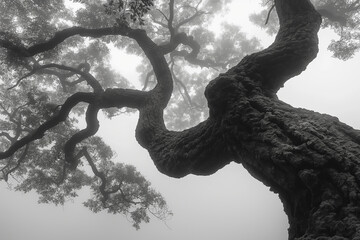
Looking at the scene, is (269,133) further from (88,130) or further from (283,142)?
(88,130)

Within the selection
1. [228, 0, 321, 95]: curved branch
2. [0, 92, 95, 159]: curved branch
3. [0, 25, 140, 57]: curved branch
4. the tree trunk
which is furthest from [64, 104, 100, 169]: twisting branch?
[228, 0, 321, 95]: curved branch

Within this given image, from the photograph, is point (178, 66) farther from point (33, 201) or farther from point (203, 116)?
point (33, 201)

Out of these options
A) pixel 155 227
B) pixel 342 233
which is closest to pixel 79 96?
pixel 342 233

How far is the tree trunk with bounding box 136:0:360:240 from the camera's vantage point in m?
2.23

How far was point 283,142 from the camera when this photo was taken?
9.53 ft

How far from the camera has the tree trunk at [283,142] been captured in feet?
7.31

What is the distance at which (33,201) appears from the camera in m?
136

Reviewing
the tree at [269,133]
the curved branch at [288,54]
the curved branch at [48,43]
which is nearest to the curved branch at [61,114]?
the tree at [269,133]

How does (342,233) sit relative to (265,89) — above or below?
below

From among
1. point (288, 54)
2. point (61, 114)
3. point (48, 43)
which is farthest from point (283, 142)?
point (48, 43)

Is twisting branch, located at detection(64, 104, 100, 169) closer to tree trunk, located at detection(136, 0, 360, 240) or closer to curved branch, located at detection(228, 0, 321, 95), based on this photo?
tree trunk, located at detection(136, 0, 360, 240)

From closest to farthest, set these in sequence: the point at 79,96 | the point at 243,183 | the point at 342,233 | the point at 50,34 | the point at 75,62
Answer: the point at 342,233 < the point at 79,96 < the point at 50,34 < the point at 75,62 < the point at 243,183

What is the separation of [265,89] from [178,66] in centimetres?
1709

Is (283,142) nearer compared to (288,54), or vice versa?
(283,142)
